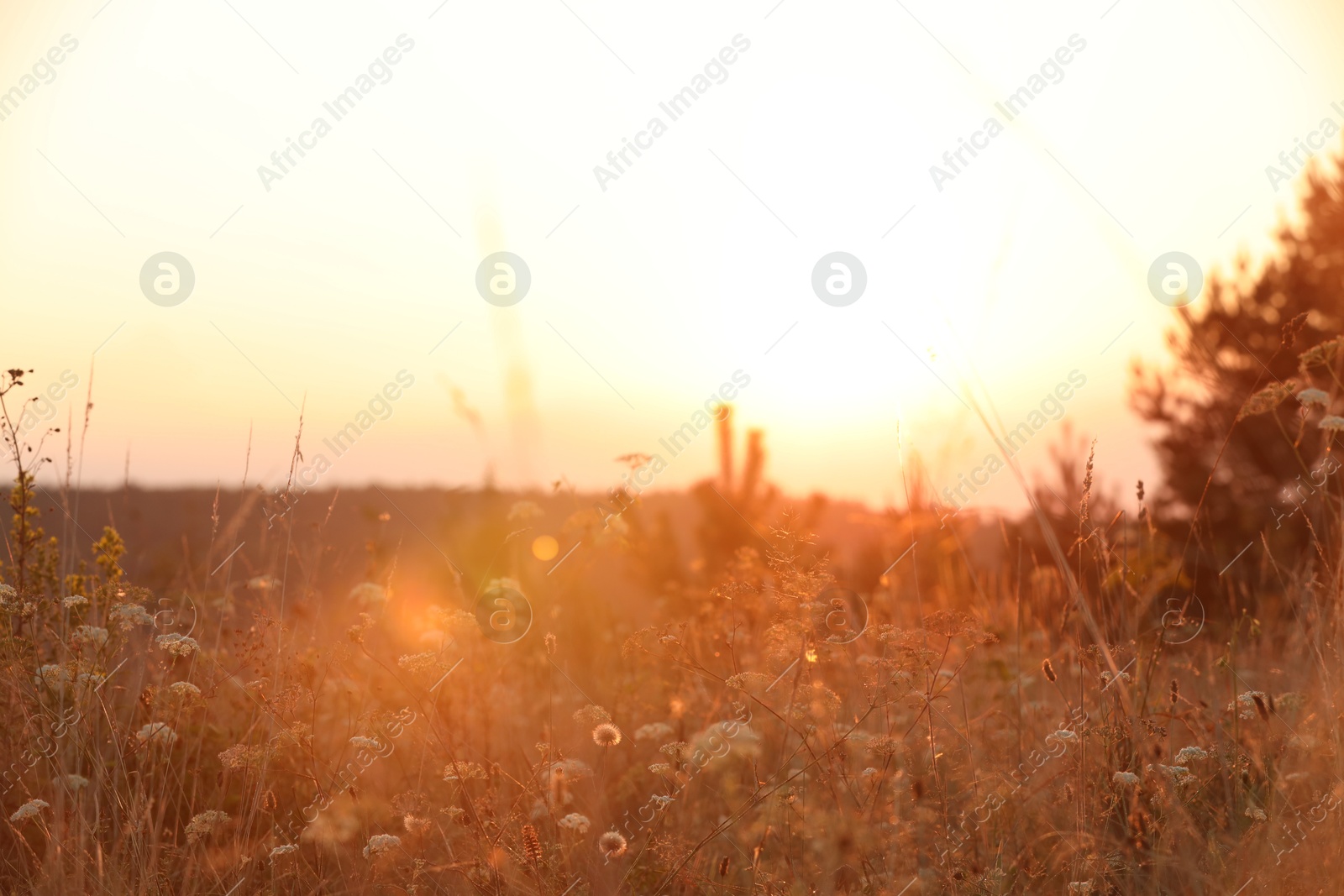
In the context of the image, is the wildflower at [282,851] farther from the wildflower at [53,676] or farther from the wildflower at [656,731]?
the wildflower at [656,731]

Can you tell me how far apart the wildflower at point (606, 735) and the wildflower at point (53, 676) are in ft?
5.39

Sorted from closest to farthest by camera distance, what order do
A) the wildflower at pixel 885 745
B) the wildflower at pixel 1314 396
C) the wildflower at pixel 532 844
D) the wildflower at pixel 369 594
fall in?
1. the wildflower at pixel 532 844
2. the wildflower at pixel 885 745
3. the wildflower at pixel 1314 396
4. the wildflower at pixel 369 594

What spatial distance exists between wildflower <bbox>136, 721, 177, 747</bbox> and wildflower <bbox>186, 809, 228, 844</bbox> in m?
0.25

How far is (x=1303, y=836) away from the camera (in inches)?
96.9

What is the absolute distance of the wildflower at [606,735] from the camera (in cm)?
265

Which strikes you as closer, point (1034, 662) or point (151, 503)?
point (1034, 662)

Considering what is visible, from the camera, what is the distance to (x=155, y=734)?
106 inches

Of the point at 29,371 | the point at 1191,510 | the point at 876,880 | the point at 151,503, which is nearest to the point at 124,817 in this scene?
the point at 29,371

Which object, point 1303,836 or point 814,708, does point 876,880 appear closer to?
point 814,708

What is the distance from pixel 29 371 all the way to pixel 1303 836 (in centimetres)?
450

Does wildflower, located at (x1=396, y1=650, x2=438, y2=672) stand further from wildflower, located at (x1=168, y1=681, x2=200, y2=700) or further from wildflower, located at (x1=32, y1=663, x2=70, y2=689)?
wildflower, located at (x1=32, y1=663, x2=70, y2=689)

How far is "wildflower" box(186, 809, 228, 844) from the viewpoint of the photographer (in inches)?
99.5

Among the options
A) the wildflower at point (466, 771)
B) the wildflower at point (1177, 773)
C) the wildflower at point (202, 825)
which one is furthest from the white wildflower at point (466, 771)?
the wildflower at point (1177, 773)

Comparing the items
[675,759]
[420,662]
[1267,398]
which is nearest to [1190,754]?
[1267,398]
